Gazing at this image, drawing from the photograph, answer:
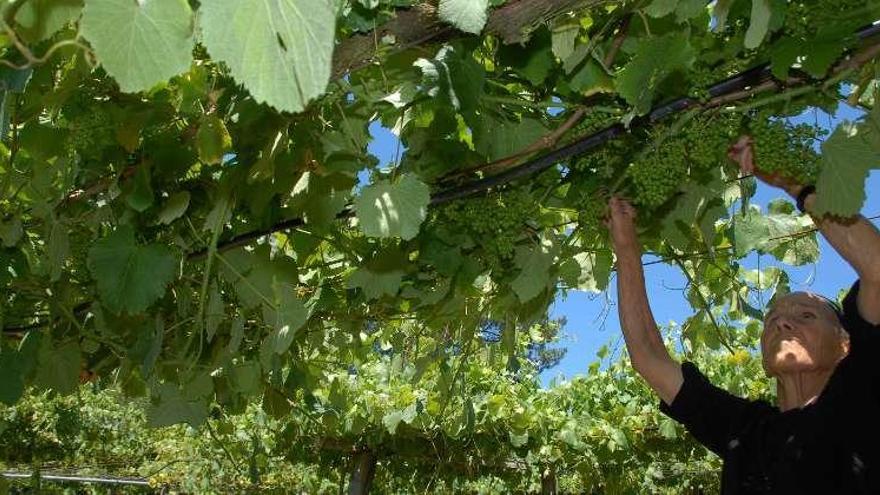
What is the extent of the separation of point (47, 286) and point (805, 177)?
2.02 m

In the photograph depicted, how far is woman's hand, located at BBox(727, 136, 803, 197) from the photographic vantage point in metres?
1.71

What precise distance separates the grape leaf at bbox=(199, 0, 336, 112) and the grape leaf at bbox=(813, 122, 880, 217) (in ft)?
4.12

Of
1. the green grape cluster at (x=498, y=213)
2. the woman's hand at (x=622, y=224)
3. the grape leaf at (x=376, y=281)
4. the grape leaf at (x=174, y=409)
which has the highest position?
the woman's hand at (x=622, y=224)

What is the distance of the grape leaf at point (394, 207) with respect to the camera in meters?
1.55

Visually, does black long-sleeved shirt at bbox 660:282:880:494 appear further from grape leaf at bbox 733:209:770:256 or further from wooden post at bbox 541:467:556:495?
wooden post at bbox 541:467:556:495

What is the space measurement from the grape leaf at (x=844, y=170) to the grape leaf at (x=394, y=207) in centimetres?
70

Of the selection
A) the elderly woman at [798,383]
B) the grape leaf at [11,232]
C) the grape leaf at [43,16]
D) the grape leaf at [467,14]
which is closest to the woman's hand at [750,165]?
the elderly woman at [798,383]

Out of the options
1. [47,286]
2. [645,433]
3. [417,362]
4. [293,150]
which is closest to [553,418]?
[645,433]

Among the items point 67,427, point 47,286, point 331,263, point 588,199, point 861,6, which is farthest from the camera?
point 67,427

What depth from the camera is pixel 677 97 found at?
1536 millimetres

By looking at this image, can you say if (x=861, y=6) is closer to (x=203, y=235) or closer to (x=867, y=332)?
(x=867, y=332)

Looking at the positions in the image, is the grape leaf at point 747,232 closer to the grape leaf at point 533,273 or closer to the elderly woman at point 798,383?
the elderly woman at point 798,383

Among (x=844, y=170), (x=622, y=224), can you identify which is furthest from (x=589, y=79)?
(x=622, y=224)

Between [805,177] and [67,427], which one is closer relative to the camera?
[805,177]
